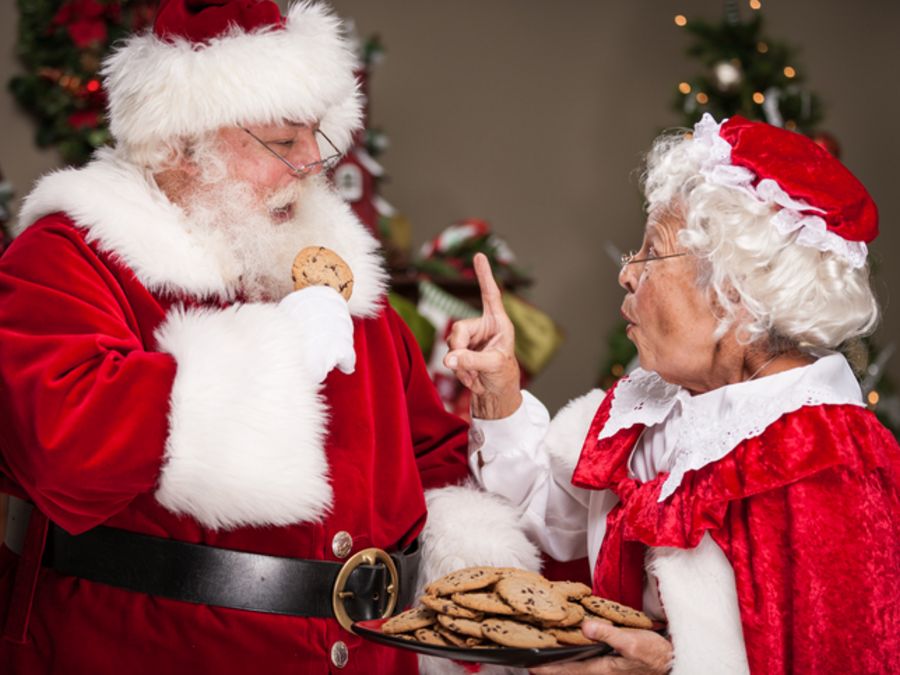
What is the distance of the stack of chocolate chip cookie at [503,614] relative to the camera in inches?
60.7

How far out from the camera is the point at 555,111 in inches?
209

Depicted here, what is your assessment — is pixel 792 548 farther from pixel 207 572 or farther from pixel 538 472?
pixel 207 572

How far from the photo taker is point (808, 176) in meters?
1.69

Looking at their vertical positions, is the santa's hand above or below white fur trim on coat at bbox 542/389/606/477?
above

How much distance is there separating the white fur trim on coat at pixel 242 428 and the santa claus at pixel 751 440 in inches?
20.9

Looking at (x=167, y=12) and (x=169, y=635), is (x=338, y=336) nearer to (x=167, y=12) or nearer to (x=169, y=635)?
(x=169, y=635)

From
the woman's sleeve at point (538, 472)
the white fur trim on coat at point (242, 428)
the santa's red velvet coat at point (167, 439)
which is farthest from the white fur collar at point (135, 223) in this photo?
the woman's sleeve at point (538, 472)

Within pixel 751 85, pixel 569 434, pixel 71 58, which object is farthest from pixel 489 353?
pixel 71 58

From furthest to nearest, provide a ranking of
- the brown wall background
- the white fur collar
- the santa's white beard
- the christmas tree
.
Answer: the brown wall background < the christmas tree < the santa's white beard < the white fur collar

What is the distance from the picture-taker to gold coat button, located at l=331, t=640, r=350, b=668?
1.82 m

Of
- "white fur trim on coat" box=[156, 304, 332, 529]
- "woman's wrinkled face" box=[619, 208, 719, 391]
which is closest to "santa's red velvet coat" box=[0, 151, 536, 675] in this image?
"white fur trim on coat" box=[156, 304, 332, 529]

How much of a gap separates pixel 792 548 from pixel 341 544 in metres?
0.77

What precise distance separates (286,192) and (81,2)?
2.62m

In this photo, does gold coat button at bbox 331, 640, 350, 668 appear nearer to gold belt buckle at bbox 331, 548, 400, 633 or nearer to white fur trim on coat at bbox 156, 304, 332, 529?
gold belt buckle at bbox 331, 548, 400, 633
